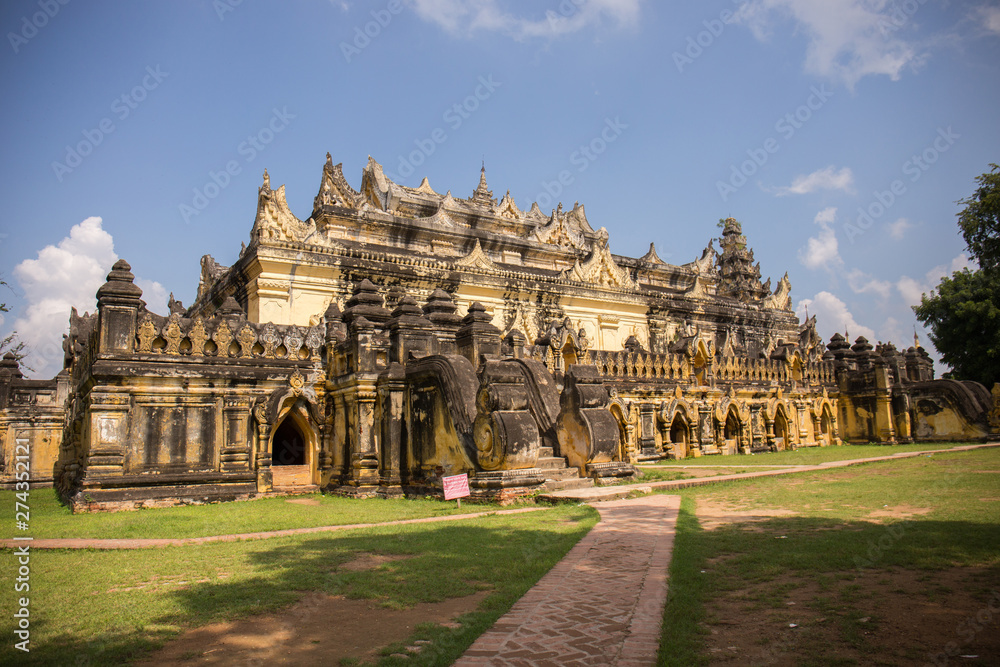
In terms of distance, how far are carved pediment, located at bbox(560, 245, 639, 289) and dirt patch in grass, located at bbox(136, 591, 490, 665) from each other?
2938 centimetres

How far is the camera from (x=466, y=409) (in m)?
13.3

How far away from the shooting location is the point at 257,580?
22.2ft

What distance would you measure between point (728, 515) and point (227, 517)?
8.46 m

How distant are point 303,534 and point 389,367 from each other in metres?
5.95

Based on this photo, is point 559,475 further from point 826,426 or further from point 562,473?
point 826,426

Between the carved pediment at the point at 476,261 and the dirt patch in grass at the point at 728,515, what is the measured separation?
21100mm

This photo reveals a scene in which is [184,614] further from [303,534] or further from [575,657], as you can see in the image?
[303,534]

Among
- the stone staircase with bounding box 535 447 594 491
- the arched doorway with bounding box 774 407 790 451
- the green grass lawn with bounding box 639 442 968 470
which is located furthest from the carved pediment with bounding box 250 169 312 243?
the arched doorway with bounding box 774 407 790 451

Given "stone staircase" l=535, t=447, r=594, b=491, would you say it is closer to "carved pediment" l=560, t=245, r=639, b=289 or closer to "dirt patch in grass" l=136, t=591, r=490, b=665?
"dirt patch in grass" l=136, t=591, r=490, b=665

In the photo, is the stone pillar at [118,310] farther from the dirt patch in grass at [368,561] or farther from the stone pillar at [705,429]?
the stone pillar at [705,429]

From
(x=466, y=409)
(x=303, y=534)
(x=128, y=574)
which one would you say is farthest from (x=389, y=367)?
(x=128, y=574)

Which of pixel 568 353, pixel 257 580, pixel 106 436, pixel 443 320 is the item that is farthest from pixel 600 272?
pixel 257 580

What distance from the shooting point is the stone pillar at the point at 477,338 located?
17.0 m

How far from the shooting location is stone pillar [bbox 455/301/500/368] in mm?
16984
